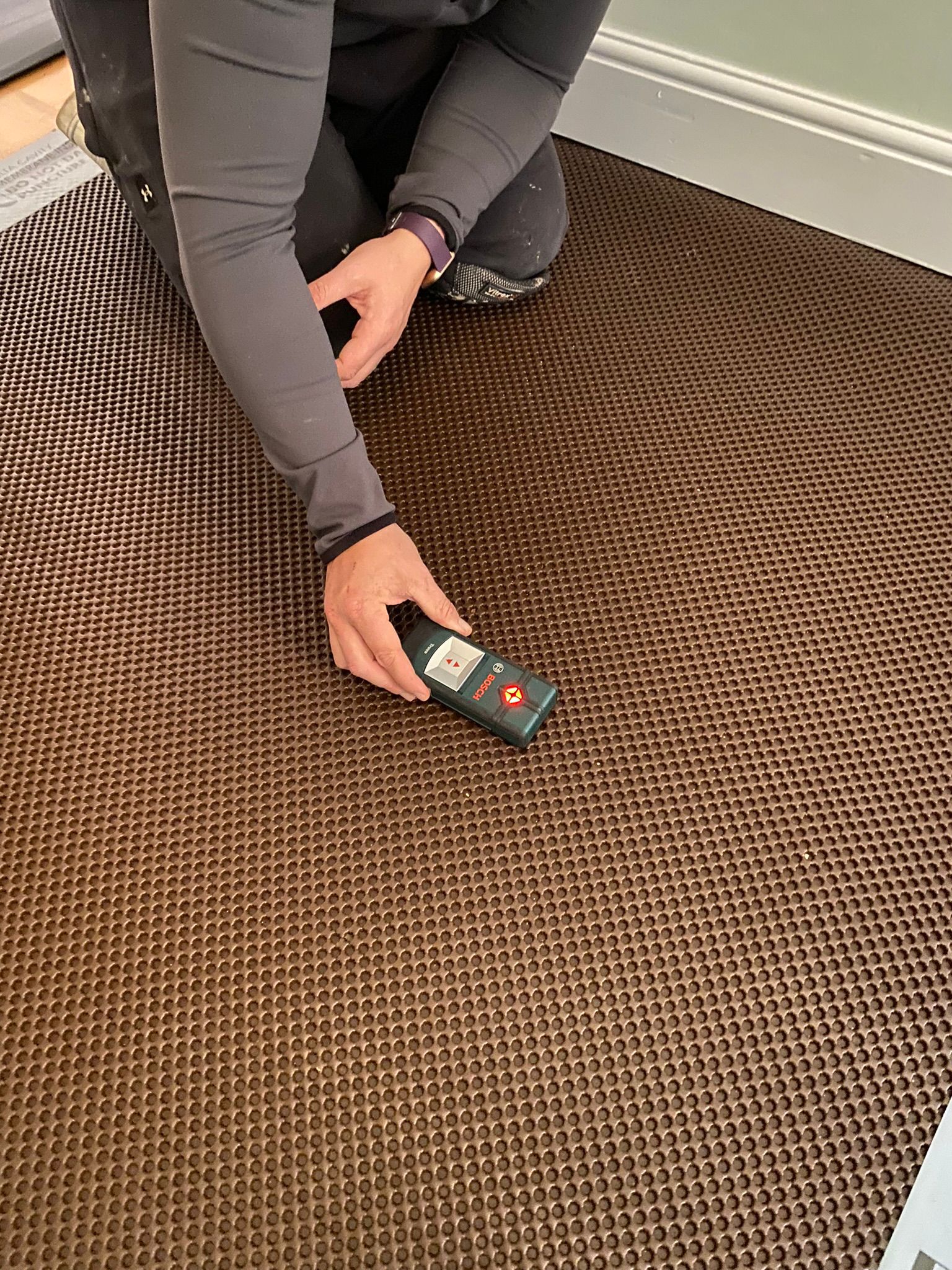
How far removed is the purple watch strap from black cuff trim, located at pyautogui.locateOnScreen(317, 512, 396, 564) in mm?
289

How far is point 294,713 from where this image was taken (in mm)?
795

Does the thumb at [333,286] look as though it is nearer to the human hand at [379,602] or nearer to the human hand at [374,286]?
the human hand at [374,286]

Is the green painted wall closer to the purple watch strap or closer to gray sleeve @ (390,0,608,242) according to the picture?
gray sleeve @ (390,0,608,242)

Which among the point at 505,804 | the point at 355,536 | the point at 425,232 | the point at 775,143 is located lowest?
the point at 505,804

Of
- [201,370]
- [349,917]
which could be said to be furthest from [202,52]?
[349,917]

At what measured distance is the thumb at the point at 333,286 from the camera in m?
0.80

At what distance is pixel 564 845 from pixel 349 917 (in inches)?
7.0

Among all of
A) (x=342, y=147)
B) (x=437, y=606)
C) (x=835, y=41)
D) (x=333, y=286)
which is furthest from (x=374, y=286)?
(x=835, y=41)

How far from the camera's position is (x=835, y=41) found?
3.18 feet

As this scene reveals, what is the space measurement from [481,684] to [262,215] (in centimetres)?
38

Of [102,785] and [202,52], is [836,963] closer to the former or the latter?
[102,785]

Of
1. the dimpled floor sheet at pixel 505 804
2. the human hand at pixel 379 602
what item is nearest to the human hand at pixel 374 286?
the dimpled floor sheet at pixel 505 804

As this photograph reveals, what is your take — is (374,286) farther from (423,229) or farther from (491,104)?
(491,104)

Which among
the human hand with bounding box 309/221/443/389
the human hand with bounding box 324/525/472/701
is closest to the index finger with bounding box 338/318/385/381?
the human hand with bounding box 309/221/443/389
